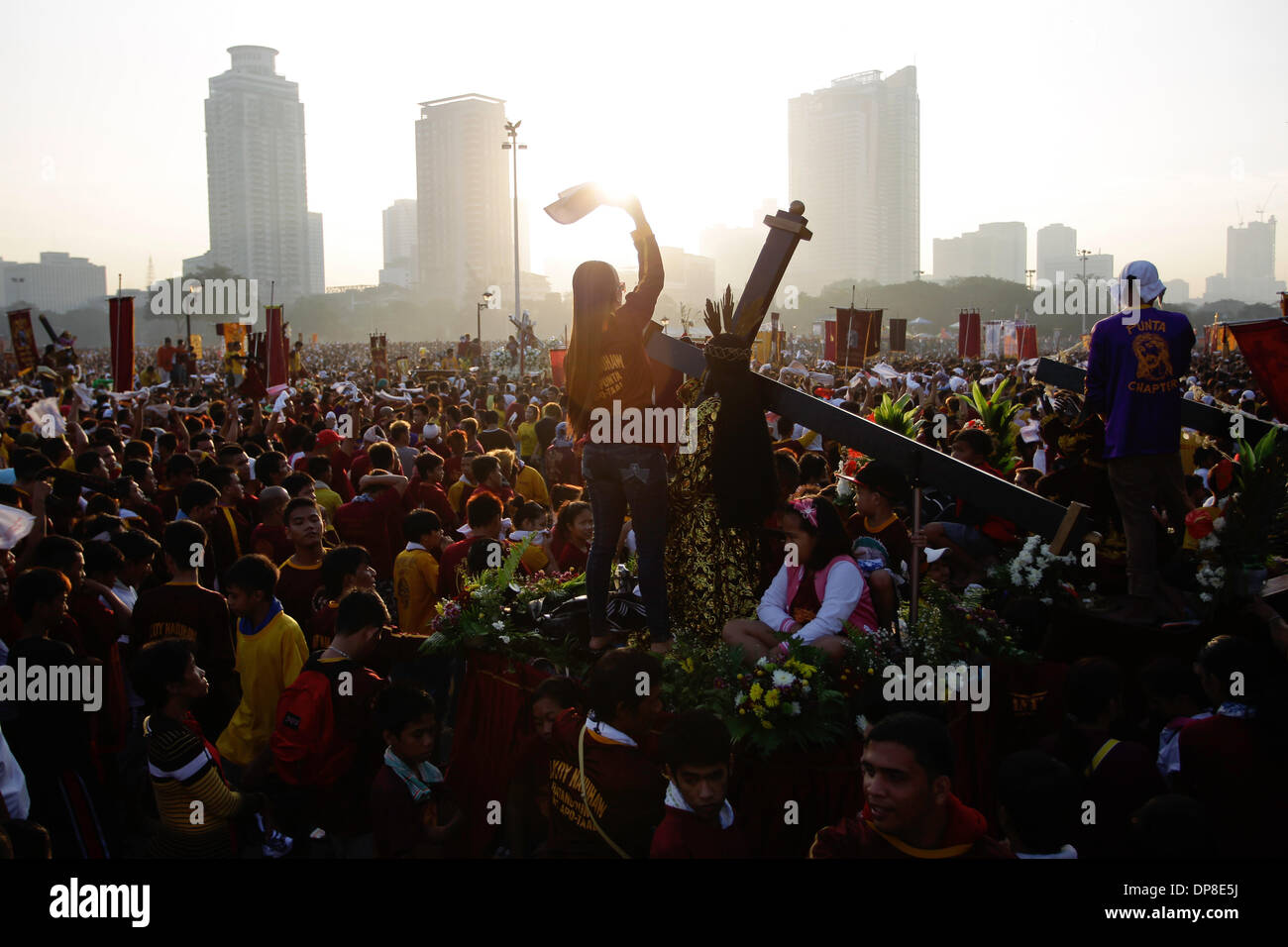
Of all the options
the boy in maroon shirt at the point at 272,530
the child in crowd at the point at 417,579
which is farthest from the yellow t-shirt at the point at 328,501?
the child in crowd at the point at 417,579

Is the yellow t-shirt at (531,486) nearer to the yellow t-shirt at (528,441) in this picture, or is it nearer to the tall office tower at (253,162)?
the yellow t-shirt at (528,441)

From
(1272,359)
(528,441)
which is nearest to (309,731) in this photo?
(1272,359)

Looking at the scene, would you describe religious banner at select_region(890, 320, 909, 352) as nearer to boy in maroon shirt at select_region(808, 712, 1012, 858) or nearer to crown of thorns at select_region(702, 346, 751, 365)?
crown of thorns at select_region(702, 346, 751, 365)

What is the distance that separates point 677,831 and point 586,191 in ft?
9.86

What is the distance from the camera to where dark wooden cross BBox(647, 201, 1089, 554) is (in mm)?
4594

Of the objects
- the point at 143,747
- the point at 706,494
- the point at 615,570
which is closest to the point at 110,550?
the point at 143,747

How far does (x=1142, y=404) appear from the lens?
5359mm

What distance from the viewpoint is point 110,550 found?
226 inches

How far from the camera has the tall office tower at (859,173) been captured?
124625mm

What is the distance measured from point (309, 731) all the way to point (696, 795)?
196cm

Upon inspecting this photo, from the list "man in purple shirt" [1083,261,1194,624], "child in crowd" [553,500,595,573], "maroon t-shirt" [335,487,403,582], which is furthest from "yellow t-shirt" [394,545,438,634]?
"man in purple shirt" [1083,261,1194,624]

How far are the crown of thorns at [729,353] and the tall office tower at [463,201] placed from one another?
142030mm

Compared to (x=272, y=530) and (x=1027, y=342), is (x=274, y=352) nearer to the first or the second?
(x=272, y=530)
